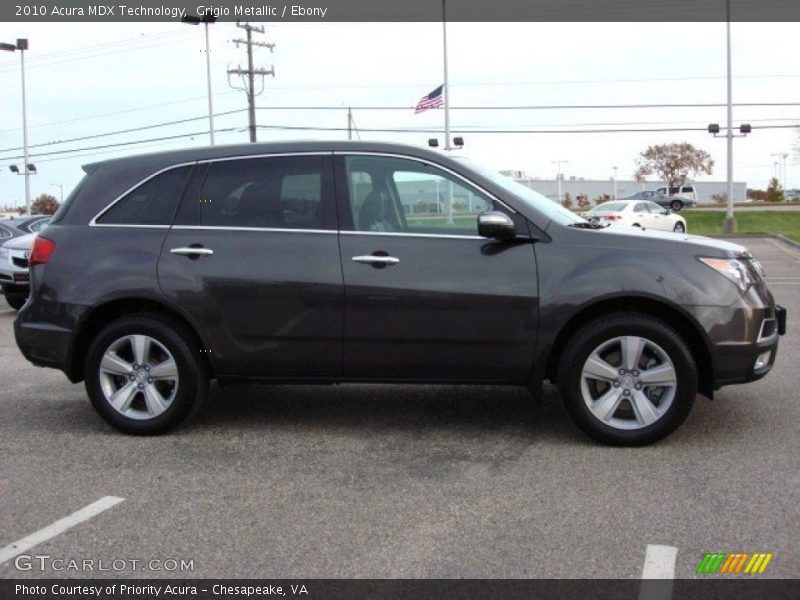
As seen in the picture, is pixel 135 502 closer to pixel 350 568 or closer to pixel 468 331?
pixel 350 568

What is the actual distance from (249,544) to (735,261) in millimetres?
3258

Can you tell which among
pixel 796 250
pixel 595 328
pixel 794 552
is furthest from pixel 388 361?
pixel 796 250

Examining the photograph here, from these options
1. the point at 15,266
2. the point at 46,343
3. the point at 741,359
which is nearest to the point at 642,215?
the point at 15,266

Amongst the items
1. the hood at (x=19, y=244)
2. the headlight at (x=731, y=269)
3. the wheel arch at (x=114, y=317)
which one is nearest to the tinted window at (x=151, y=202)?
the wheel arch at (x=114, y=317)

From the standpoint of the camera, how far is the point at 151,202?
5.50 meters

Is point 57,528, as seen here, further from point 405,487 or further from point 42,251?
point 42,251

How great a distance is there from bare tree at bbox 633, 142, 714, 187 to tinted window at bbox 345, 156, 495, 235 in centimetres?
8428

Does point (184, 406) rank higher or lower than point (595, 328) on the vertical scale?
lower

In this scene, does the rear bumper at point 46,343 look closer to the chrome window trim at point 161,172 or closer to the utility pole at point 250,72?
the chrome window trim at point 161,172

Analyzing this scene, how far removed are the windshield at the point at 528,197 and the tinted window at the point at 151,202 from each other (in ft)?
6.15

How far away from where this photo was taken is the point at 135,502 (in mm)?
4254

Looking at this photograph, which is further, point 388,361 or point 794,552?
point 388,361

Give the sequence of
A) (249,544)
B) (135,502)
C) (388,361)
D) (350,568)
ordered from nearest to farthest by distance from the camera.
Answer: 1. (350,568)
2. (249,544)
3. (135,502)
4. (388,361)
